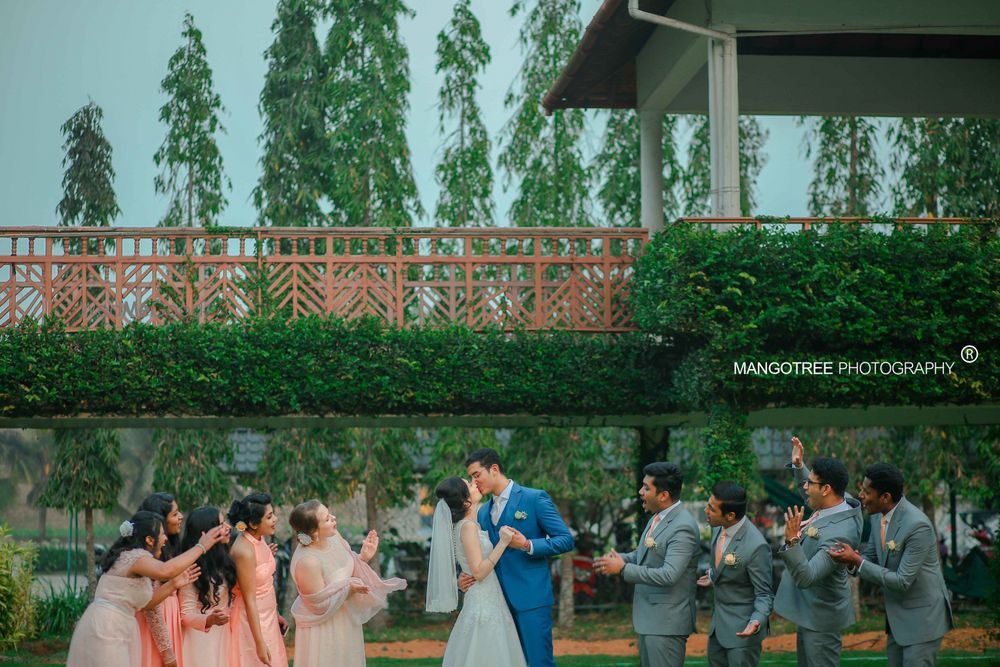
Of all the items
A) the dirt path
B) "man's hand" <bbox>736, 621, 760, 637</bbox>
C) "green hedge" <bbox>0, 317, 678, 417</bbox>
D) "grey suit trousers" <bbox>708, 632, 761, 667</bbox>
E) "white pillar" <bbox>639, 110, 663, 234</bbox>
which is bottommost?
the dirt path

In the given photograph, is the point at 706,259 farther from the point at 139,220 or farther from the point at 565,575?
the point at 139,220

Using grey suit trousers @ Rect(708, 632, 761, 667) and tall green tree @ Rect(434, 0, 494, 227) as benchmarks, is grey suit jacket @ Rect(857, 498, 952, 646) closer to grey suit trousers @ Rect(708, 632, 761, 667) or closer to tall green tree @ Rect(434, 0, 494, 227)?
grey suit trousers @ Rect(708, 632, 761, 667)

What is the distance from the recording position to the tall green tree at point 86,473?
1916 cm

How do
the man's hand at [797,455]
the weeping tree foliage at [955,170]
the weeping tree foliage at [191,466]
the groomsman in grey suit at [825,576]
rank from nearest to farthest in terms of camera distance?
the groomsman in grey suit at [825,576] → the man's hand at [797,455] → the weeping tree foliage at [955,170] → the weeping tree foliage at [191,466]

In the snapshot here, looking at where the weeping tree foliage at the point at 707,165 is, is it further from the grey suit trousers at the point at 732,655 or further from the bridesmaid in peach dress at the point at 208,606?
the bridesmaid in peach dress at the point at 208,606

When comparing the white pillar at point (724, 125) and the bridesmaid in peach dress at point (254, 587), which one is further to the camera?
the white pillar at point (724, 125)

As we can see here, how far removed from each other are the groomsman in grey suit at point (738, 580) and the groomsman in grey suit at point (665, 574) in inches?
7.6

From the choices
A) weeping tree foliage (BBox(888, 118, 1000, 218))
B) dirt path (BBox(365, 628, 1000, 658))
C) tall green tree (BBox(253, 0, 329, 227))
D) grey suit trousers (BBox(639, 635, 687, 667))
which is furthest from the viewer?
tall green tree (BBox(253, 0, 329, 227))

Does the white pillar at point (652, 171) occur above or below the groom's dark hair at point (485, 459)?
above

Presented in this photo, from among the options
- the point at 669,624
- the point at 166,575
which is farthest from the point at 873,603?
the point at 166,575

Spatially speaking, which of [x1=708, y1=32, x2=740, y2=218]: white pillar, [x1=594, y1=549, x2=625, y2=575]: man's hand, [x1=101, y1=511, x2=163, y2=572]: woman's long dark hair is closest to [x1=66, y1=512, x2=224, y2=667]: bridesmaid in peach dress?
[x1=101, y1=511, x2=163, y2=572]: woman's long dark hair

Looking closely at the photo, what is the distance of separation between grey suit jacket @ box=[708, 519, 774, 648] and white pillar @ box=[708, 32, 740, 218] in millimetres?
4445

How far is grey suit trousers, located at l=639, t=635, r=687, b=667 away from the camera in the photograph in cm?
827

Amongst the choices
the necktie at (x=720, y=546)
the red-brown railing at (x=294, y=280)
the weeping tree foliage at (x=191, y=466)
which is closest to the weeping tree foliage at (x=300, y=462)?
the weeping tree foliage at (x=191, y=466)
